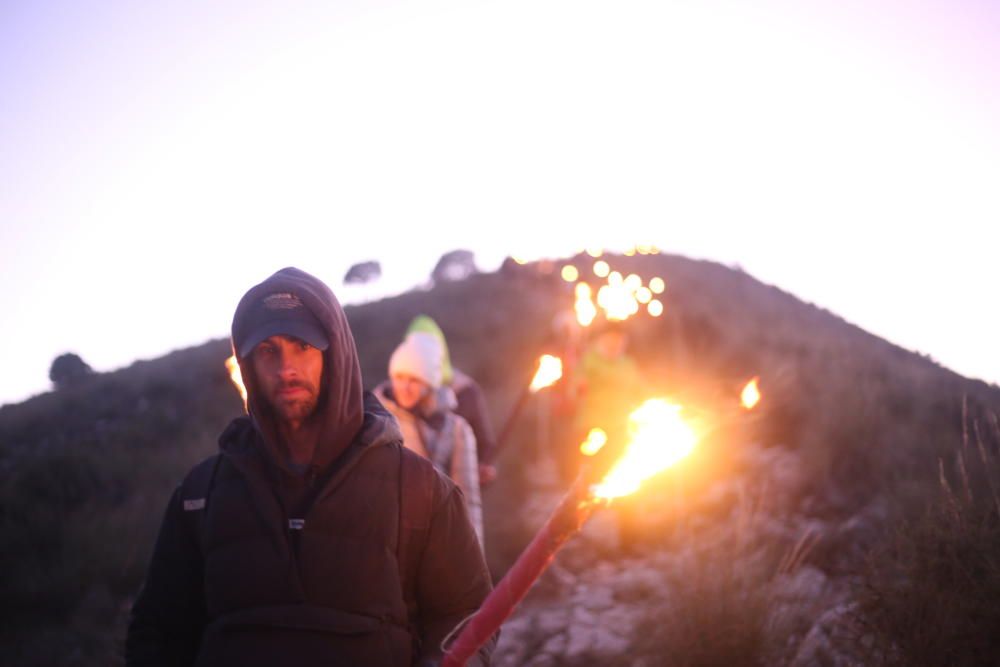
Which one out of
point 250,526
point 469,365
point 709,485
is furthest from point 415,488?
point 469,365

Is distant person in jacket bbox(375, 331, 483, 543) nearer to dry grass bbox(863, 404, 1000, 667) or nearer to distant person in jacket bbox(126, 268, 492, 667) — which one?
distant person in jacket bbox(126, 268, 492, 667)

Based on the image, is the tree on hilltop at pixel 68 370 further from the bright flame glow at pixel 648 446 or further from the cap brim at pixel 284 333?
the bright flame glow at pixel 648 446

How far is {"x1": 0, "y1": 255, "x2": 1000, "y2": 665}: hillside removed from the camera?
16.5 ft

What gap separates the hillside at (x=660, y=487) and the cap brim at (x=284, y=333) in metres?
1.23

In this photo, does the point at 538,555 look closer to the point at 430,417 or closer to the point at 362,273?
the point at 430,417

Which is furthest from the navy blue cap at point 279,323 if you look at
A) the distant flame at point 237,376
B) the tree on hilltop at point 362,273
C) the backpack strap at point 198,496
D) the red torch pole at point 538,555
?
the tree on hilltop at point 362,273

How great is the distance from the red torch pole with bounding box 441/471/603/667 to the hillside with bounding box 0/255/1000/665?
35cm

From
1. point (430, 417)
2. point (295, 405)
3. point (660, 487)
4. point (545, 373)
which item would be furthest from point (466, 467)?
point (660, 487)

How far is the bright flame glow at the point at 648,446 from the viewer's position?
149 cm

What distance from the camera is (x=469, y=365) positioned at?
1605 centimetres

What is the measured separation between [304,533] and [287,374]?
53 cm

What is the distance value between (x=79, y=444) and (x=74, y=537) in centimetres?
410

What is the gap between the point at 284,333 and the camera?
7.00 ft

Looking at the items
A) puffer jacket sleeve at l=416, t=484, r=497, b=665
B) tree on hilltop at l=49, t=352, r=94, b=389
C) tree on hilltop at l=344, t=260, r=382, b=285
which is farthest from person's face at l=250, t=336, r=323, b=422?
tree on hilltop at l=344, t=260, r=382, b=285
